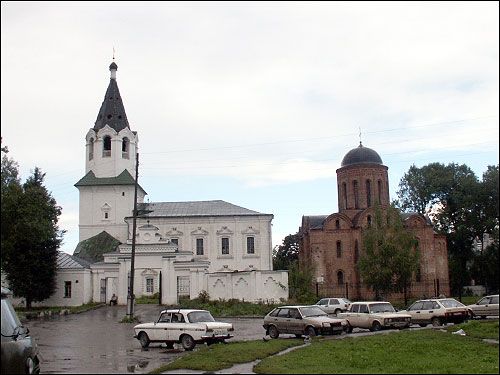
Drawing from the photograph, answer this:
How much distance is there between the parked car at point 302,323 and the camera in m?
22.8

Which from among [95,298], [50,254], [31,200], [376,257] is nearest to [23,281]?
[50,254]

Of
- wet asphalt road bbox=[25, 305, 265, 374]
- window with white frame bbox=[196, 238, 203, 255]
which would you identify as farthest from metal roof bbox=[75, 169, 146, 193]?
wet asphalt road bbox=[25, 305, 265, 374]

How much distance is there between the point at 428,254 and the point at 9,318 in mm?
52071

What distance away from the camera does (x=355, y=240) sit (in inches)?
2343

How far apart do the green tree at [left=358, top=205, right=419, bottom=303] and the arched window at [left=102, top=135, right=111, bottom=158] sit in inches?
1271

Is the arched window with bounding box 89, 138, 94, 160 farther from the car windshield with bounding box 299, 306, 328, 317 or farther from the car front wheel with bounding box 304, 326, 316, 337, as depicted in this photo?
the car front wheel with bounding box 304, 326, 316, 337

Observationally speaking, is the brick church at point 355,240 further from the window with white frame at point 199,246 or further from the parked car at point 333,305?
the parked car at point 333,305

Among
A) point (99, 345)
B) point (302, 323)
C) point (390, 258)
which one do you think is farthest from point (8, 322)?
point (390, 258)

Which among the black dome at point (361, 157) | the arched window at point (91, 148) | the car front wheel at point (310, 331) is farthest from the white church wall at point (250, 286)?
the car front wheel at point (310, 331)

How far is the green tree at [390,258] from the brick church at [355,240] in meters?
13.9

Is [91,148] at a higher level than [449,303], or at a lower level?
higher

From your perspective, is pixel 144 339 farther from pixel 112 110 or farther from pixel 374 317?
pixel 112 110

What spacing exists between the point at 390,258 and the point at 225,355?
26100 millimetres

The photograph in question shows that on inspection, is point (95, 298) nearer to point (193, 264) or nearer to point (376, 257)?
point (193, 264)
